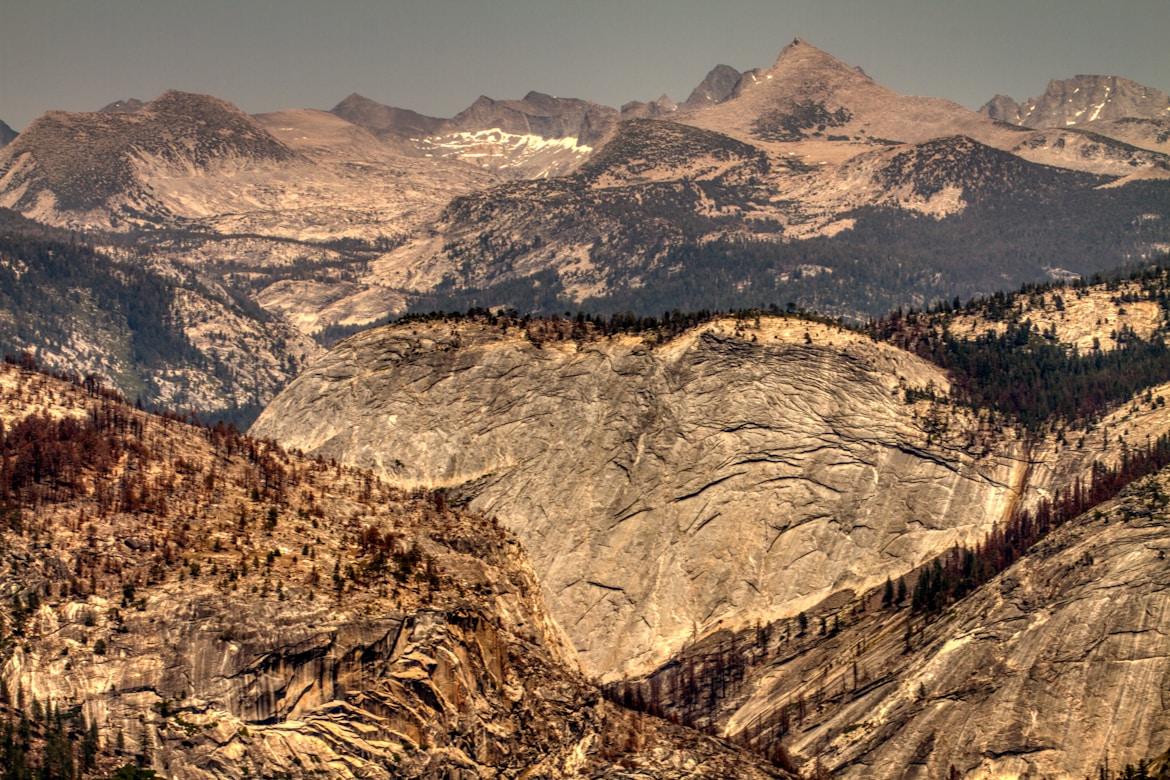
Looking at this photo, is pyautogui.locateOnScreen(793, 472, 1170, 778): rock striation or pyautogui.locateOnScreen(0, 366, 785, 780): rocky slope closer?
pyautogui.locateOnScreen(0, 366, 785, 780): rocky slope

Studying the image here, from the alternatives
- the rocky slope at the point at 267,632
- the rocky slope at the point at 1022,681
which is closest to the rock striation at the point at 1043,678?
the rocky slope at the point at 1022,681

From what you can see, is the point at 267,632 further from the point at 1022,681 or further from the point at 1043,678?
the point at 1043,678

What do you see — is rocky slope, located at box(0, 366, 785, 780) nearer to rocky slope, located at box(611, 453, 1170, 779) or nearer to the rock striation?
rocky slope, located at box(611, 453, 1170, 779)

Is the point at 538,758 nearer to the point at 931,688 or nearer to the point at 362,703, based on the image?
the point at 362,703

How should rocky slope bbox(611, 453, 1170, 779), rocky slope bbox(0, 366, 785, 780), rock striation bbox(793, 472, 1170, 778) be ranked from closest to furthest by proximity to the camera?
rocky slope bbox(0, 366, 785, 780) → rock striation bbox(793, 472, 1170, 778) → rocky slope bbox(611, 453, 1170, 779)

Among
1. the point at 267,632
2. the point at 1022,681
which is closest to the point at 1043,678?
the point at 1022,681

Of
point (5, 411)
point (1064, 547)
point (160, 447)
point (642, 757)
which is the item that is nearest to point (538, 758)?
point (642, 757)

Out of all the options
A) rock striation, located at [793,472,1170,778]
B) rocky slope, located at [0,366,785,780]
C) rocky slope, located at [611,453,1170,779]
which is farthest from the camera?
rocky slope, located at [611,453,1170,779]

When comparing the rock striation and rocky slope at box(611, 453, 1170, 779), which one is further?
rocky slope at box(611, 453, 1170, 779)

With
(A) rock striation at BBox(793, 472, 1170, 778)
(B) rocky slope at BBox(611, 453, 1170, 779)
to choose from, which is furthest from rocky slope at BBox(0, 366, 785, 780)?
(A) rock striation at BBox(793, 472, 1170, 778)
